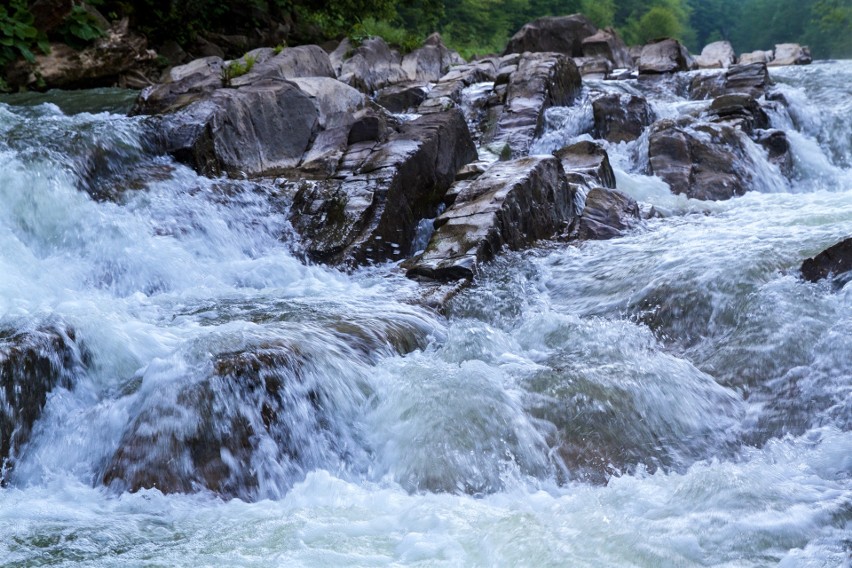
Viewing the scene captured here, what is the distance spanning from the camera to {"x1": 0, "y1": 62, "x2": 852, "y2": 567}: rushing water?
3412 mm

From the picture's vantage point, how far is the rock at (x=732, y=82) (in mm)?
13320

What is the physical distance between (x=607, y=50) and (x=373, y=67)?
6.42m

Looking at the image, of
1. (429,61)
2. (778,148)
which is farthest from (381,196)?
(429,61)

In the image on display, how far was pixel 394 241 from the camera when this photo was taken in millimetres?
7844

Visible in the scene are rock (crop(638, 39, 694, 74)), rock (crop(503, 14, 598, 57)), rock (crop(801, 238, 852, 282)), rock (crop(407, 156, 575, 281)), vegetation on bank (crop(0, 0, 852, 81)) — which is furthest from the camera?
rock (crop(503, 14, 598, 57))

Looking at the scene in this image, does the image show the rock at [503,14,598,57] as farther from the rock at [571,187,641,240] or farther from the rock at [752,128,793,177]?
the rock at [571,187,641,240]

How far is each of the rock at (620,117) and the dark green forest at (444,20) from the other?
6206 mm

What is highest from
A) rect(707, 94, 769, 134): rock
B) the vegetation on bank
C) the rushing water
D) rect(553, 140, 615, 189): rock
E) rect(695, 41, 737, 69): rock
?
the vegetation on bank

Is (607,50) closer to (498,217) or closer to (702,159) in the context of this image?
(702,159)

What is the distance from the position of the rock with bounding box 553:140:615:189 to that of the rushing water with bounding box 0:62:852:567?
1.66m

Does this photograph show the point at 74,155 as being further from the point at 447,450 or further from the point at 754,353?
the point at 754,353

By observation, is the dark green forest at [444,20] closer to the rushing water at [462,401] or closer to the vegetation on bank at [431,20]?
the vegetation on bank at [431,20]

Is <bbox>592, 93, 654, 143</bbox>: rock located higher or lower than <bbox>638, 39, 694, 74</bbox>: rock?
lower

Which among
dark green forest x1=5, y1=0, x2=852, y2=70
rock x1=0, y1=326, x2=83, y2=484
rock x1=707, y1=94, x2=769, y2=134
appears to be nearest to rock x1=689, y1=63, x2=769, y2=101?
rock x1=707, y1=94, x2=769, y2=134
